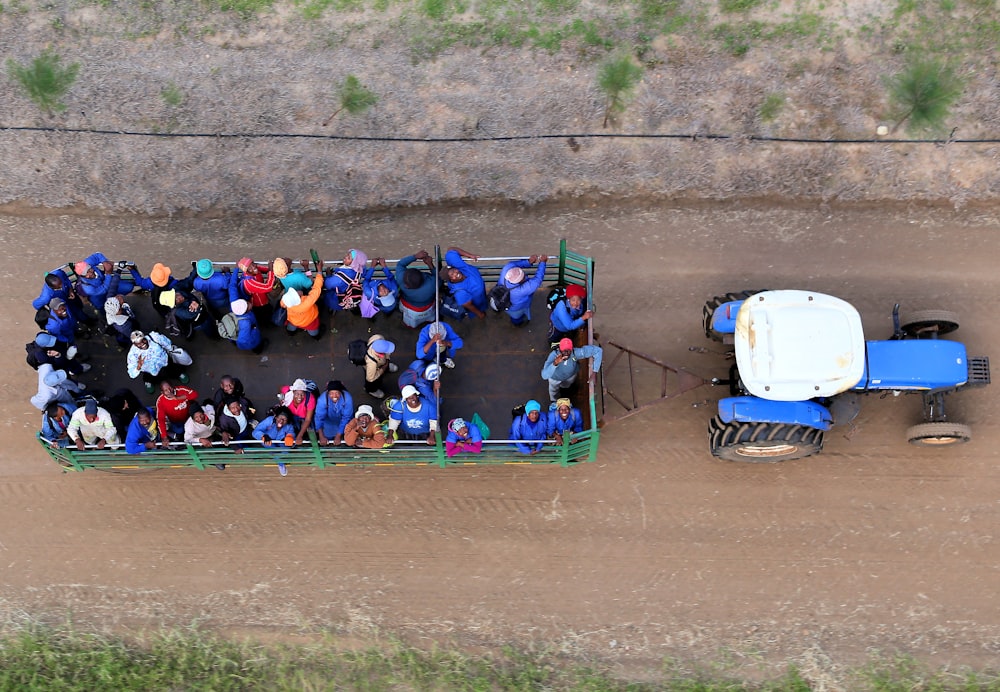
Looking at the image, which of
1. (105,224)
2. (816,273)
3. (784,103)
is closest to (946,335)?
(816,273)

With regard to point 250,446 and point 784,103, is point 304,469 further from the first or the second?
point 784,103

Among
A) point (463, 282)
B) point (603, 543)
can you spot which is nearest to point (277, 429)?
point (463, 282)

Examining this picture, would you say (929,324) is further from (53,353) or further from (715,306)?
(53,353)

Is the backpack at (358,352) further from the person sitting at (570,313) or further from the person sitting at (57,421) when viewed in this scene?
the person sitting at (57,421)

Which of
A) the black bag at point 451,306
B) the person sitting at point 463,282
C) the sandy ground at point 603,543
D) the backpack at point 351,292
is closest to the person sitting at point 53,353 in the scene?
the sandy ground at point 603,543

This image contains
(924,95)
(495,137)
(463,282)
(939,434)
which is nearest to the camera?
(463,282)
